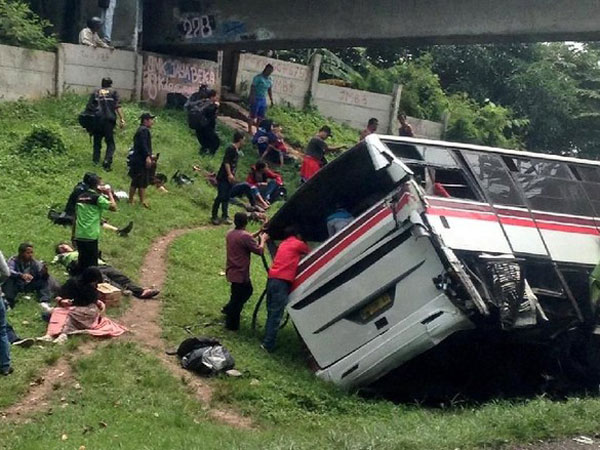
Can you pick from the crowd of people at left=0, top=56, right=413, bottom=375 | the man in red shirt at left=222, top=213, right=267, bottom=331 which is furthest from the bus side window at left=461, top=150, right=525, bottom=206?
the man in red shirt at left=222, top=213, right=267, bottom=331

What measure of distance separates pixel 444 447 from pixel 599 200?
15.0 feet

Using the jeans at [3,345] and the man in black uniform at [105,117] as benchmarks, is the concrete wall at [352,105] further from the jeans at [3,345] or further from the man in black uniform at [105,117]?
the jeans at [3,345]

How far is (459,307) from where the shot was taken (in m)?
8.69

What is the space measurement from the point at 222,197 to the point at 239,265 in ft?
15.9

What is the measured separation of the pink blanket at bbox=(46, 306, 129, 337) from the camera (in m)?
10.3

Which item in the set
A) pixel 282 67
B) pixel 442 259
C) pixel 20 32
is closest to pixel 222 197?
pixel 20 32

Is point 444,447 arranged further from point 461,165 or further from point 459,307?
point 461,165

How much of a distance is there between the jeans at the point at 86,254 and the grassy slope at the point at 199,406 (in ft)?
1.72

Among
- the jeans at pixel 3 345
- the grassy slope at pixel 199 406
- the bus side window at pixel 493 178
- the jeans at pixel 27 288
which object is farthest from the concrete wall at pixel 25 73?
the bus side window at pixel 493 178

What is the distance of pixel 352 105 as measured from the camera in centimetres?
2600

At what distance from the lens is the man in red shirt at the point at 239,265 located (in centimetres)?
1117

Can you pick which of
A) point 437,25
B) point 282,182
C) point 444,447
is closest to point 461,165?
point 444,447

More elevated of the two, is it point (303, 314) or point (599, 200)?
point (599, 200)

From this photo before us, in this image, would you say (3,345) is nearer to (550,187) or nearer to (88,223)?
(88,223)
